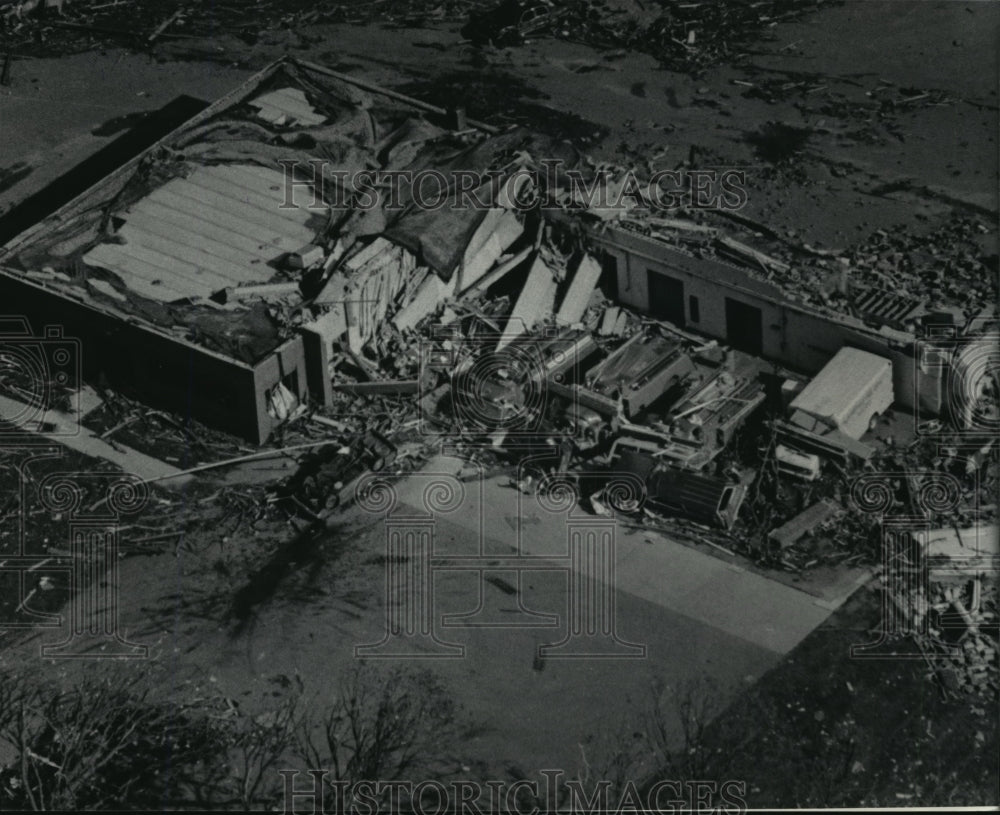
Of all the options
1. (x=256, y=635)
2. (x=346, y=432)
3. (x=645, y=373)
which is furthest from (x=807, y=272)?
(x=256, y=635)

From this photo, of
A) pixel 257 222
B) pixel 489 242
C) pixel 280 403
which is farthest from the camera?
pixel 489 242

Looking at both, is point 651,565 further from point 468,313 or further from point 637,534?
point 468,313

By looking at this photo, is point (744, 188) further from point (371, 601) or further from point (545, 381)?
point (371, 601)

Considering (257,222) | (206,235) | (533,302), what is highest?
(257,222)

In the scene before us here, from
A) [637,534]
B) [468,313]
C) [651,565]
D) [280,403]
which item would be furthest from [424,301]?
[651,565]

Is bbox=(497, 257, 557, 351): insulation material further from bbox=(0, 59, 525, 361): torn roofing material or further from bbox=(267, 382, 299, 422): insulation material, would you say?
bbox=(267, 382, 299, 422): insulation material

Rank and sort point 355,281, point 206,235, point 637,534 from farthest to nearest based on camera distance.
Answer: point 206,235, point 355,281, point 637,534

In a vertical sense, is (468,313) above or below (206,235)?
below
